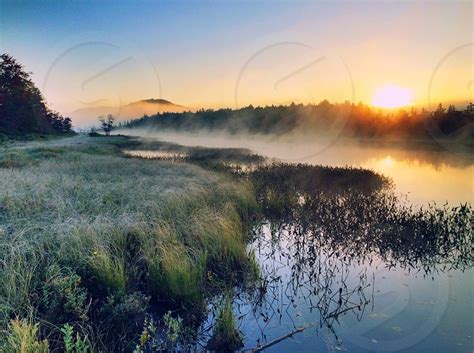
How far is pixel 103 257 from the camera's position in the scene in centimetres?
618

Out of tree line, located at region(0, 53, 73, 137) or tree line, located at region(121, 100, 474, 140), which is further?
tree line, located at region(121, 100, 474, 140)

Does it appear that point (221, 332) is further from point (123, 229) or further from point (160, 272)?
point (123, 229)

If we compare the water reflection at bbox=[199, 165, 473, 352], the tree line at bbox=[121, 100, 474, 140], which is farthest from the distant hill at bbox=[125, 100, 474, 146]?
the water reflection at bbox=[199, 165, 473, 352]

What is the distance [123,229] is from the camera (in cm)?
804

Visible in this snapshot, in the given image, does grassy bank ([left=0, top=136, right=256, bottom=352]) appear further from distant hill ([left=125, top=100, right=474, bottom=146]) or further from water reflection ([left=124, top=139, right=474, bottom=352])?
distant hill ([left=125, top=100, right=474, bottom=146])

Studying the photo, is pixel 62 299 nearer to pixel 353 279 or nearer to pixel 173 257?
pixel 173 257

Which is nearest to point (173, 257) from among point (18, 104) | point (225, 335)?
point (225, 335)

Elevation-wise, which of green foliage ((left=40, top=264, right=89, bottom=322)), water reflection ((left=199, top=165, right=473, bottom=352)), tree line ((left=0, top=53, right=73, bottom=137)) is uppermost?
tree line ((left=0, top=53, right=73, bottom=137))

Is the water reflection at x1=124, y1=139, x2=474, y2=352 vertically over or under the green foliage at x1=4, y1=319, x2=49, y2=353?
→ under

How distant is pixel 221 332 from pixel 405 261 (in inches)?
249

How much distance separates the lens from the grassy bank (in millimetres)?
5016

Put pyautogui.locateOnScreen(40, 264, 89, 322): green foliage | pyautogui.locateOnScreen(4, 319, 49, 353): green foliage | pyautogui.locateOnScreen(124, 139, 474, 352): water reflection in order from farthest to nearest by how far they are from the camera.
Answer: pyautogui.locateOnScreen(124, 139, 474, 352): water reflection → pyautogui.locateOnScreen(40, 264, 89, 322): green foliage → pyautogui.locateOnScreen(4, 319, 49, 353): green foliage

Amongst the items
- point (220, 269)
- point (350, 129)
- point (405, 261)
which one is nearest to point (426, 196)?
point (405, 261)

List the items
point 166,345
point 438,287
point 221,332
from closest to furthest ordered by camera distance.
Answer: point 166,345
point 221,332
point 438,287
